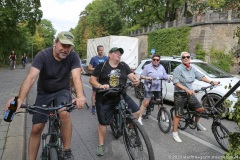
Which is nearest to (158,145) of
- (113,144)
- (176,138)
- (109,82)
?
(176,138)

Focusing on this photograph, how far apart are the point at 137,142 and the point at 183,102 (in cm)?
176

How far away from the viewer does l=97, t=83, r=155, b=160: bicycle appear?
3588 millimetres

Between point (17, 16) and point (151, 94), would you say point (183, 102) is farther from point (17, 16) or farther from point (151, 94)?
point (17, 16)

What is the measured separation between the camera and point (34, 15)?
85.4 feet

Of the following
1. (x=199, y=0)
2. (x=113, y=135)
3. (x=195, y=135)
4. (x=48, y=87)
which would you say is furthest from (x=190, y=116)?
(x=199, y=0)

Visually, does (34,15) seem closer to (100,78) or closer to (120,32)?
(100,78)

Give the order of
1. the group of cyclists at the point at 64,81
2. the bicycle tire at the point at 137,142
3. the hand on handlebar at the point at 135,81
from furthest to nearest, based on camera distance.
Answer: the hand on handlebar at the point at 135,81, the bicycle tire at the point at 137,142, the group of cyclists at the point at 64,81

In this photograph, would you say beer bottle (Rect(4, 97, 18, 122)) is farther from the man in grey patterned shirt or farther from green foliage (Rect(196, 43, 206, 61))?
green foliage (Rect(196, 43, 206, 61))

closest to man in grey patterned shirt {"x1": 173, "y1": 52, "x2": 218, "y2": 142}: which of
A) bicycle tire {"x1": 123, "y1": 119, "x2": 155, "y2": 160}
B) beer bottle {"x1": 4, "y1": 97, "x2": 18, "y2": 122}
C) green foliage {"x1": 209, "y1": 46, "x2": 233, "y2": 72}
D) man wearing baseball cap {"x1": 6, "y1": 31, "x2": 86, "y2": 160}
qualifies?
bicycle tire {"x1": 123, "y1": 119, "x2": 155, "y2": 160}

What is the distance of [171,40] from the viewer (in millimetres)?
30562

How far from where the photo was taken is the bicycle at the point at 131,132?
3588 mm

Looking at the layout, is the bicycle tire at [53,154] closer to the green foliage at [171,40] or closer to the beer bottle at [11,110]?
the beer bottle at [11,110]

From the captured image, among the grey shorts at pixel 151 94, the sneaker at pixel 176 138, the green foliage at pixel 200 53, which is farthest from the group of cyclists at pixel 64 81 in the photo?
the green foliage at pixel 200 53

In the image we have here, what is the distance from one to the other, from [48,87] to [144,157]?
5.54ft
